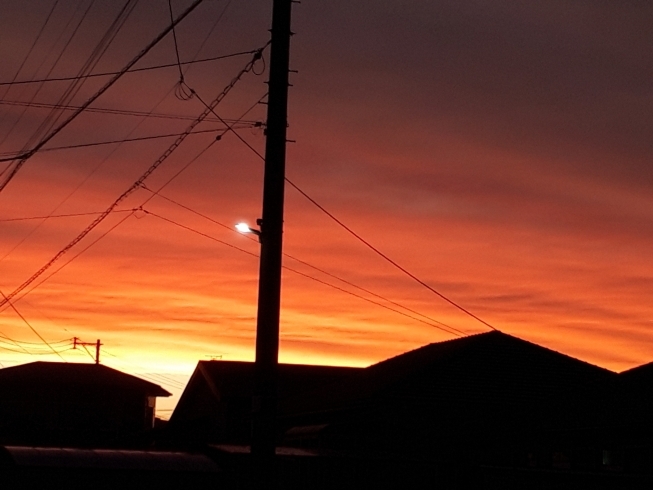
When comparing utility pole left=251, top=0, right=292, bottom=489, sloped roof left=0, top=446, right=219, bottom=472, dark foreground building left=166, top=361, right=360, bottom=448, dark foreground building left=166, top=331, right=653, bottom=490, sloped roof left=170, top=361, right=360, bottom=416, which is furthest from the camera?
sloped roof left=170, top=361, right=360, bottom=416

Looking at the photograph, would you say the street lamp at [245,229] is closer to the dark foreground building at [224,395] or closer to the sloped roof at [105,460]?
the sloped roof at [105,460]

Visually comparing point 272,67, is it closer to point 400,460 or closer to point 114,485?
point 114,485

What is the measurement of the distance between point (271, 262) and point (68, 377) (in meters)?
49.9

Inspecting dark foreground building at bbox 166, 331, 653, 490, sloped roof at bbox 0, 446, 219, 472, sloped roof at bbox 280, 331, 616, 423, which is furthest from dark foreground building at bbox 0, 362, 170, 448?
sloped roof at bbox 0, 446, 219, 472

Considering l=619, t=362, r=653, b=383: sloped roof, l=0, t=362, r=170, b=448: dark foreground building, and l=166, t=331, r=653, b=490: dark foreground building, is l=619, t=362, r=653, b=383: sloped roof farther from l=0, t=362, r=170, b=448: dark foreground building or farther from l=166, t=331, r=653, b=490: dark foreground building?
l=0, t=362, r=170, b=448: dark foreground building

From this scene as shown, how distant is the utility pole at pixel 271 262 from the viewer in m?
13.1

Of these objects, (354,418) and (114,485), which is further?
(354,418)

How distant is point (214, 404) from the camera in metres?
44.6

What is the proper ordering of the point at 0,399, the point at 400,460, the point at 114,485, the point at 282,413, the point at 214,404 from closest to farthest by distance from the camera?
the point at 114,485 → the point at 400,460 → the point at 282,413 → the point at 214,404 → the point at 0,399

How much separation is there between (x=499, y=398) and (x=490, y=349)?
172 centimetres

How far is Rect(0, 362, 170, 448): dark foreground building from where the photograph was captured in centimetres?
5750

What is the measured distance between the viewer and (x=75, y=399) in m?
58.5

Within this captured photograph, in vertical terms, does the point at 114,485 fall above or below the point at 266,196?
below

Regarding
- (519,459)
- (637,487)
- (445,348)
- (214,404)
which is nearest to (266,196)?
(637,487)
